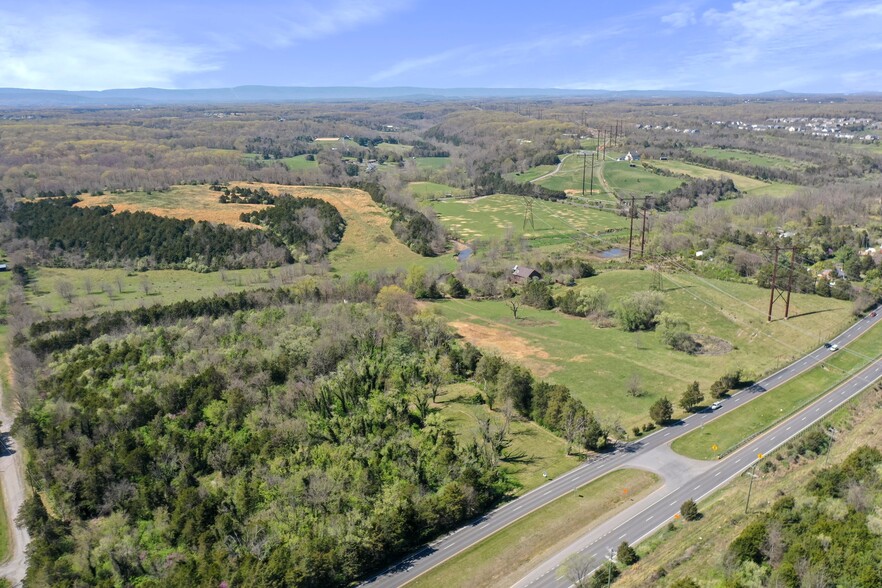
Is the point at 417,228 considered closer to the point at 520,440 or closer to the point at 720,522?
the point at 520,440

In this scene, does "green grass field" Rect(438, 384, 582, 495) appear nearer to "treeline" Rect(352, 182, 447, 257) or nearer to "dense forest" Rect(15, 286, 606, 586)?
"dense forest" Rect(15, 286, 606, 586)

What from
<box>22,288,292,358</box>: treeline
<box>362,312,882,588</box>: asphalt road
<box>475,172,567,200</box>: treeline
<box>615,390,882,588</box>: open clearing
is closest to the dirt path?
<box>22,288,292,358</box>: treeline

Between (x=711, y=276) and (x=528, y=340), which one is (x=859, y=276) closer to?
(x=711, y=276)

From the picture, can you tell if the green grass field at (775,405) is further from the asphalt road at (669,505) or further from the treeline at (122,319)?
the treeline at (122,319)

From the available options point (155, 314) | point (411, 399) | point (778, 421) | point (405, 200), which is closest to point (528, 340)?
point (411, 399)

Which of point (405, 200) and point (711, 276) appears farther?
point (405, 200)

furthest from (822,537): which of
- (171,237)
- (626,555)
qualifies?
(171,237)
